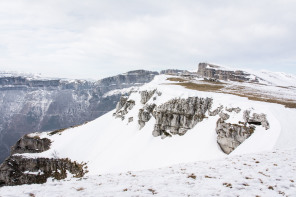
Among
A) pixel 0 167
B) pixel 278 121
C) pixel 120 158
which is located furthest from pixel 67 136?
pixel 278 121

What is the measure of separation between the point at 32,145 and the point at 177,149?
8566 centimetres

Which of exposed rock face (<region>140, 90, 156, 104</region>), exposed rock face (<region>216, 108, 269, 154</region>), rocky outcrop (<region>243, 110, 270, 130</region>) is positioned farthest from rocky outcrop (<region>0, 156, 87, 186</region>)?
rocky outcrop (<region>243, 110, 270, 130</region>)

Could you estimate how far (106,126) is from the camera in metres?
92.9

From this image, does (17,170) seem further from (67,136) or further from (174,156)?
(174,156)

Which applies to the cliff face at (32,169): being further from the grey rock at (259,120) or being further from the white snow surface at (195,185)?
the white snow surface at (195,185)

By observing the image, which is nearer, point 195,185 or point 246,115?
point 195,185

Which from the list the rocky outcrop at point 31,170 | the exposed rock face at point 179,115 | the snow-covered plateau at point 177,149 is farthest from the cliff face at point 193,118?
the rocky outcrop at point 31,170

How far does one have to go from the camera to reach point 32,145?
103 m

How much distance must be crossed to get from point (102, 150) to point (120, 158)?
15611 mm

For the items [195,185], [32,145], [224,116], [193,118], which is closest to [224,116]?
[224,116]

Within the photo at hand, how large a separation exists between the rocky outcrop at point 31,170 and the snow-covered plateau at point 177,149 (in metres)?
0.41

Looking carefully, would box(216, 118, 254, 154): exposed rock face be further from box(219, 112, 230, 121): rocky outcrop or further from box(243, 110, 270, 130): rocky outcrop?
box(243, 110, 270, 130): rocky outcrop

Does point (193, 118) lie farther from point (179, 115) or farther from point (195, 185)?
point (195, 185)

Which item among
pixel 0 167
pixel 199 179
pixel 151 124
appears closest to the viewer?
pixel 199 179
